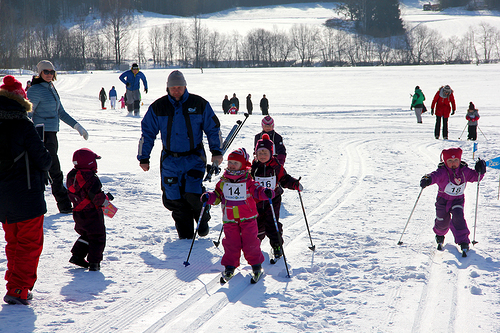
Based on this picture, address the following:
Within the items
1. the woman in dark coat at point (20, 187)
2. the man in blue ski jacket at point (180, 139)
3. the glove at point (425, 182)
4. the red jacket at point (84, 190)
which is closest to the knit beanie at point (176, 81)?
the man in blue ski jacket at point (180, 139)

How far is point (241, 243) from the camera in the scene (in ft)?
13.3

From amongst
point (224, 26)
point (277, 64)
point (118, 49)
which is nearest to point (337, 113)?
point (277, 64)

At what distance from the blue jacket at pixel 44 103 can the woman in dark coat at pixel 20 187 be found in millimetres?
2285

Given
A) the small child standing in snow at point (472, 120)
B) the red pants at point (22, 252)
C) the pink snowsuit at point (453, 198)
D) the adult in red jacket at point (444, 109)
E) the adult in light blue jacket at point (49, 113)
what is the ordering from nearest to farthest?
1. the red pants at point (22, 252)
2. the pink snowsuit at point (453, 198)
3. the adult in light blue jacket at point (49, 113)
4. the small child standing in snow at point (472, 120)
5. the adult in red jacket at point (444, 109)

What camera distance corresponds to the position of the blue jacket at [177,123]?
4652 mm

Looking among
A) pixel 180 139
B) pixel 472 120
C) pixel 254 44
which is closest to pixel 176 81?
pixel 180 139

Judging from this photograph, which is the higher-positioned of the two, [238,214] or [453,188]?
[453,188]

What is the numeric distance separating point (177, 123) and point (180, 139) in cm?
18

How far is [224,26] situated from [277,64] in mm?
26264

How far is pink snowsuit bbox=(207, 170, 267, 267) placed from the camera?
Answer: 398 cm

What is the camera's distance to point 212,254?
4602 mm

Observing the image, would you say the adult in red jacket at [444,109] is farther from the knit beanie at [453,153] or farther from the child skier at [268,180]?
the child skier at [268,180]

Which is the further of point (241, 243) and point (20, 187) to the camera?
point (241, 243)

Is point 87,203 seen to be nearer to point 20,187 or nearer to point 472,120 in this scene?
point 20,187
